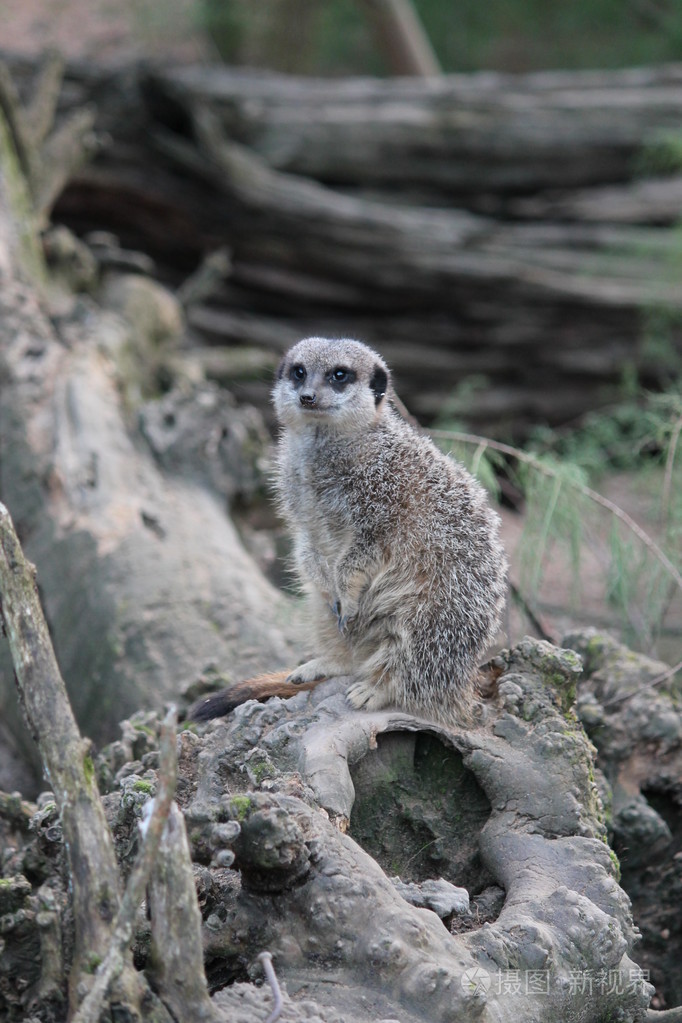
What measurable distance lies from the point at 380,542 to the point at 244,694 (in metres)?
0.51

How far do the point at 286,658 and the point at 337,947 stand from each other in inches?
71.2

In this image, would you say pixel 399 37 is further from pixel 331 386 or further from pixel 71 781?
pixel 71 781

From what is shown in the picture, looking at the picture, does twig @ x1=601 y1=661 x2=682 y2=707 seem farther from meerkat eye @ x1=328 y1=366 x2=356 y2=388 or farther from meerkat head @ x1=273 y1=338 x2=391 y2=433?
meerkat eye @ x1=328 y1=366 x2=356 y2=388

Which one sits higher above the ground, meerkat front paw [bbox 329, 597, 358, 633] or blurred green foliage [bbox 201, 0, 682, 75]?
blurred green foliage [bbox 201, 0, 682, 75]

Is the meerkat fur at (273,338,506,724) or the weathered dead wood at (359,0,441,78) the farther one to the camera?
the weathered dead wood at (359,0,441,78)

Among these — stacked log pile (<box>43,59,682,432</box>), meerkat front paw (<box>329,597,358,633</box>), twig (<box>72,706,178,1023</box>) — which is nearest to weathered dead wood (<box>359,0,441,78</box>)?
stacked log pile (<box>43,59,682,432</box>)

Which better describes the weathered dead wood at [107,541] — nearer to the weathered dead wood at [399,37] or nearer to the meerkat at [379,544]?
the meerkat at [379,544]

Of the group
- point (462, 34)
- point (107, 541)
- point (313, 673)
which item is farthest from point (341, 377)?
point (462, 34)

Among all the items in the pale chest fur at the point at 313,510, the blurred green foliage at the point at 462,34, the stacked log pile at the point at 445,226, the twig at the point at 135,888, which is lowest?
the twig at the point at 135,888

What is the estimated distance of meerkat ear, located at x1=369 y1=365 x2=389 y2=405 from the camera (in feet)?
9.62

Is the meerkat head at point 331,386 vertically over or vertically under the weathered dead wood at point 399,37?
under

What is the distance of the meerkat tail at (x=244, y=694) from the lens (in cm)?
252

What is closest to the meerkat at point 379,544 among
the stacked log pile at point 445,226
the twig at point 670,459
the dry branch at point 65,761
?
the dry branch at point 65,761

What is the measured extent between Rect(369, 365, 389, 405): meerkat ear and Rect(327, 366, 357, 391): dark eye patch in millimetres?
64
